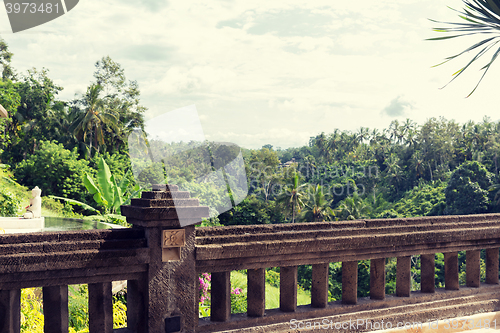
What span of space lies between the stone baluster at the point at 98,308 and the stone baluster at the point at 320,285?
1.51 m

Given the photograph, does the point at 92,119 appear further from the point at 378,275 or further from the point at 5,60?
the point at 378,275

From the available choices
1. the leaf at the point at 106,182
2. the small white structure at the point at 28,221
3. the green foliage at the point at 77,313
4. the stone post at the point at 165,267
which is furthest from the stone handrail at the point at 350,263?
the leaf at the point at 106,182

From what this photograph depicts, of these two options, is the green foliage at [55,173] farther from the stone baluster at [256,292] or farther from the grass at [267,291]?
the stone baluster at [256,292]

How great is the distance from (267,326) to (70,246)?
1.48 m

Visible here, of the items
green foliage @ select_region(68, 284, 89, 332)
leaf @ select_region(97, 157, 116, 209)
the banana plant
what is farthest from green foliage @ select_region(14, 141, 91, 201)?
green foliage @ select_region(68, 284, 89, 332)

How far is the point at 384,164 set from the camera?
67.4 meters

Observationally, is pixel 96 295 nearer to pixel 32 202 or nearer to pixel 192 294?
pixel 192 294

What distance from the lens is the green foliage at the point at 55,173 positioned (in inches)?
1032

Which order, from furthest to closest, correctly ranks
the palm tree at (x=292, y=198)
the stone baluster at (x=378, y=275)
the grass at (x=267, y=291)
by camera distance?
the palm tree at (x=292, y=198) → the grass at (x=267, y=291) → the stone baluster at (x=378, y=275)

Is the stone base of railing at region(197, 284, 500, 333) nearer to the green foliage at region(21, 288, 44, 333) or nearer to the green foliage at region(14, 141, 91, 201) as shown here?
the green foliage at region(21, 288, 44, 333)

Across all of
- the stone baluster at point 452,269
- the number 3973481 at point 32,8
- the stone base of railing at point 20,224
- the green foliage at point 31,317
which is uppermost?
the number 3973481 at point 32,8

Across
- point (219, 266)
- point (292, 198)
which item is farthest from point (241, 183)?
point (292, 198)

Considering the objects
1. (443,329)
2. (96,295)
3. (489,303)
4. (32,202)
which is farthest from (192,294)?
(32,202)

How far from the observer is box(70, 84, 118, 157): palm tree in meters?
31.3
